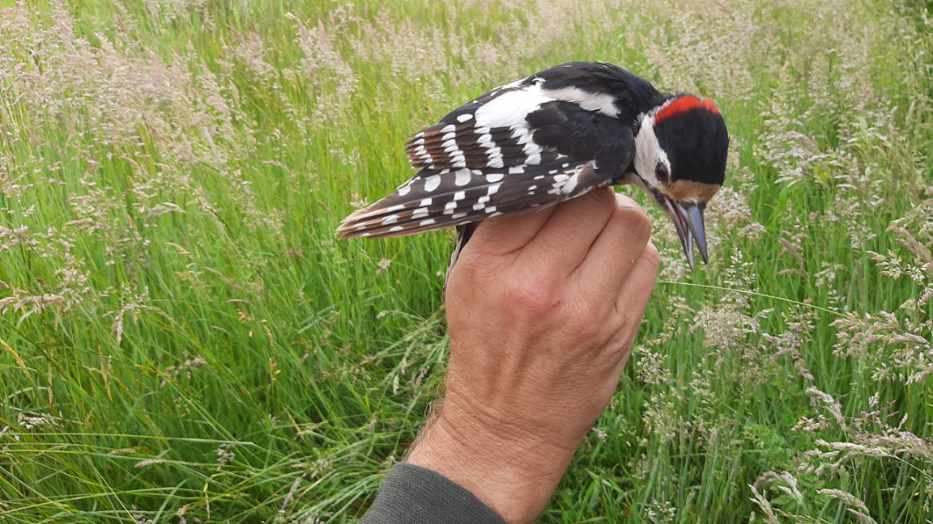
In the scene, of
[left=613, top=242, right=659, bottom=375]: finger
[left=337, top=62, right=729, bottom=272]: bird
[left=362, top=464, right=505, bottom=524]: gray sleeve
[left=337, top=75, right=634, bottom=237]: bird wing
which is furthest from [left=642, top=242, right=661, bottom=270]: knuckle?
[left=362, top=464, right=505, bottom=524]: gray sleeve

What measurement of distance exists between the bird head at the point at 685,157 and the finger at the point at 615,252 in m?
0.20

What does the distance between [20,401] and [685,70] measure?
8.78 feet

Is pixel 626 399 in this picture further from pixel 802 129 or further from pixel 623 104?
pixel 802 129

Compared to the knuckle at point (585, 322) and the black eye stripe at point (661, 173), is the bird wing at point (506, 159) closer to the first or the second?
the black eye stripe at point (661, 173)

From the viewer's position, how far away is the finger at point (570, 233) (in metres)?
1.71

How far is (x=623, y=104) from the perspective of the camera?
2.15 metres

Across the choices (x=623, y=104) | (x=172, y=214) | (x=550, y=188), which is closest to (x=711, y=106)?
(x=623, y=104)

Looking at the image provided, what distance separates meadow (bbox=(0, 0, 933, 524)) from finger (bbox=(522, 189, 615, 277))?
30 cm

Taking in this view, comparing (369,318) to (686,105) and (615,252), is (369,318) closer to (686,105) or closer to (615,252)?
(615,252)

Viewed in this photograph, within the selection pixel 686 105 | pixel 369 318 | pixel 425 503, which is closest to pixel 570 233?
pixel 686 105

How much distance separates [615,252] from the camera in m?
1.70

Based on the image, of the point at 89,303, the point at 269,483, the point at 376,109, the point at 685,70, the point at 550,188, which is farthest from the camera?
the point at 376,109

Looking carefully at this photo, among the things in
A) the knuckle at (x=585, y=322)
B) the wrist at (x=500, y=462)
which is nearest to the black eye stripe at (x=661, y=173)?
the knuckle at (x=585, y=322)

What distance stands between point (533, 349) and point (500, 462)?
0.25m
